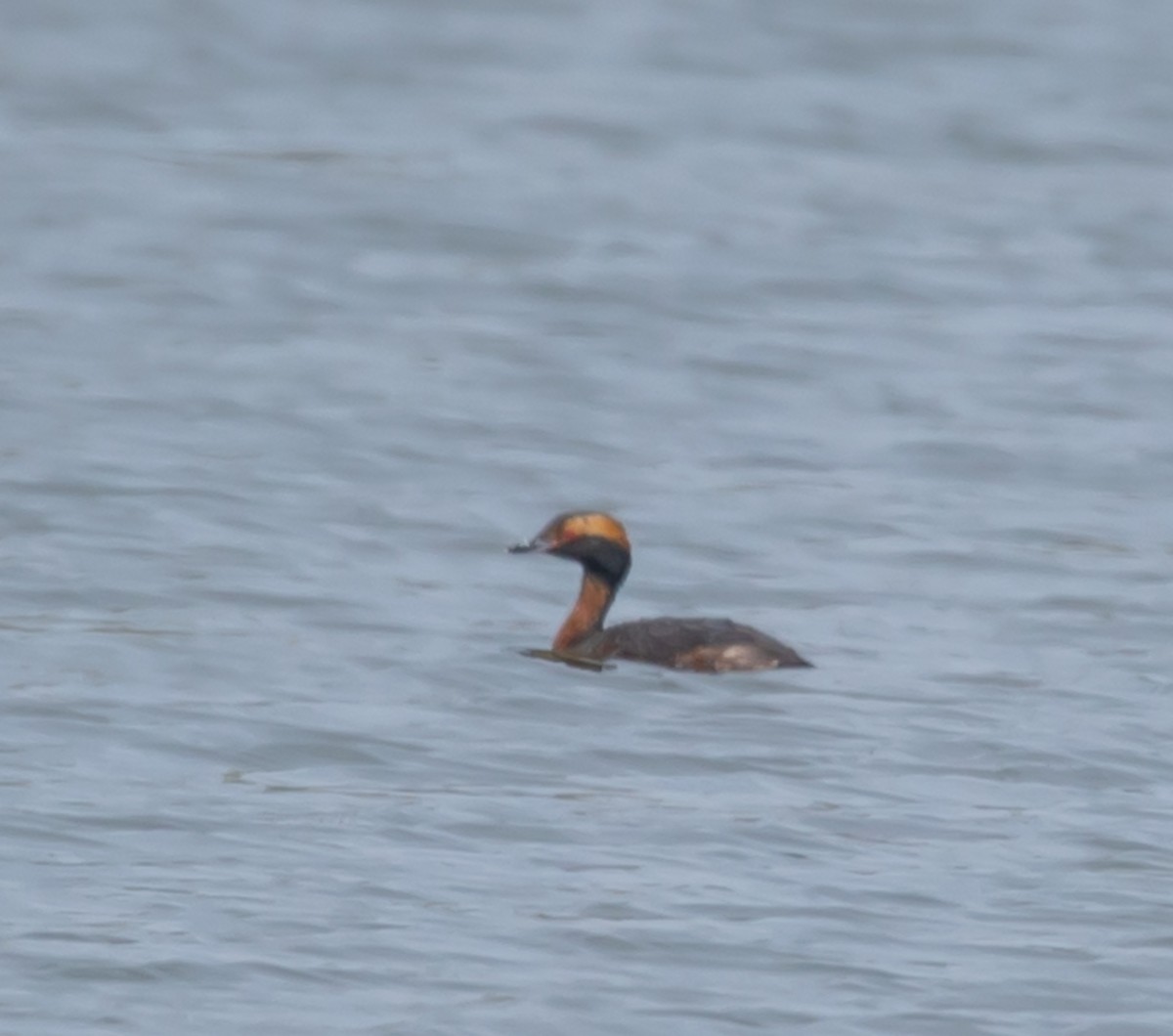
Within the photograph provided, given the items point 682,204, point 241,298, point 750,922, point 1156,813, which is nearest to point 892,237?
point 682,204

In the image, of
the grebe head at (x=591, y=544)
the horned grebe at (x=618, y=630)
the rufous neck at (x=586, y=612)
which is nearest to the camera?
→ the horned grebe at (x=618, y=630)

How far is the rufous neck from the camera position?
13.6 metres

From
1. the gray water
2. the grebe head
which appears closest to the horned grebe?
the grebe head

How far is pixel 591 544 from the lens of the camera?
1386cm

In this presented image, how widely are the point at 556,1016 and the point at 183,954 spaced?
97cm

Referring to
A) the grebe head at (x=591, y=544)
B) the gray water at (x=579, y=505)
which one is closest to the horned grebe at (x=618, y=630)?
the grebe head at (x=591, y=544)

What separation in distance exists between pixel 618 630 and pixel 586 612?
1.02 ft

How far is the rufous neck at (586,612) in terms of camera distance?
13.6 meters

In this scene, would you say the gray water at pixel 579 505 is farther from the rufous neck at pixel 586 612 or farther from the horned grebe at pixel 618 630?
the rufous neck at pixel 586 612

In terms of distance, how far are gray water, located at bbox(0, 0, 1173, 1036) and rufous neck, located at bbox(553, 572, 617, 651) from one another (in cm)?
30

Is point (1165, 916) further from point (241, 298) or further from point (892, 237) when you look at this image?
point (892, 237)

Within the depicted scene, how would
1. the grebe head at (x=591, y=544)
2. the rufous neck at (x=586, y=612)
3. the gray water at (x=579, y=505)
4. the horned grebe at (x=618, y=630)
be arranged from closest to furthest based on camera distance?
the gray water at (x=579, y=505) < the horned grebe at (x=618, y=630) < the rufous neck at (x=586, y=612) < the grebe head at (x=591, y=544)

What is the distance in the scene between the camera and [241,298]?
22.0 m

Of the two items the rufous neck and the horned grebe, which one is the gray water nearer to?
the horned grebe
